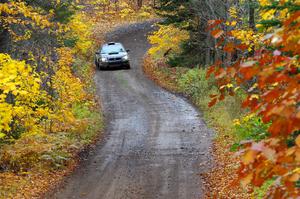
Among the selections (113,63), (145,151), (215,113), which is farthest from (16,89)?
(113,63)

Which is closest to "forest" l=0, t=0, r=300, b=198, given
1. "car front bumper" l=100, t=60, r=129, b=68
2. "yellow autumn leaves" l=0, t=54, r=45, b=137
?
"yellow autumn leaves" l=0, t=54, r=45, b=137

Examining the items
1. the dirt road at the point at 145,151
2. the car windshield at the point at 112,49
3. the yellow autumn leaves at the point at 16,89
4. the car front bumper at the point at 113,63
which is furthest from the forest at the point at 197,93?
the car windshield at the point at 112,49

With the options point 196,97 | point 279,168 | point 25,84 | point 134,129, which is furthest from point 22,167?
point 196,97

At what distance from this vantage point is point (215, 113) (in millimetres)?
20656

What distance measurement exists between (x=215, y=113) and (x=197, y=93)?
14.4 feet

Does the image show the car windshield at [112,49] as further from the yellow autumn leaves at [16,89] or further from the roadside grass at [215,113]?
the yellow autumn leaves at [16,89]

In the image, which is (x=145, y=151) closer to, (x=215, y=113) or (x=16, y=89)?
(x=215, y=113)

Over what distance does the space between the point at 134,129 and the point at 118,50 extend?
16161 millimetres

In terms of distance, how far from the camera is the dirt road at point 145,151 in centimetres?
1169

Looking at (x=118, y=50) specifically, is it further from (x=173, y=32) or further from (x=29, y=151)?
(x=29, y=151)

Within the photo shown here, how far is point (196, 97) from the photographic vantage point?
80.6 ft

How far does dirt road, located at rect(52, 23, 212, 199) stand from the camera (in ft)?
38.4

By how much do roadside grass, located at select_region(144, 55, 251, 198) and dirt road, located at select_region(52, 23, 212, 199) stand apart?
0.40 metres

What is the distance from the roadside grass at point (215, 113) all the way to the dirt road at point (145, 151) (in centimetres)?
40
